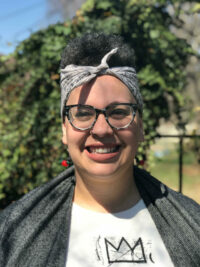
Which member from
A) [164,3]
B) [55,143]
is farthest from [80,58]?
[164,3]

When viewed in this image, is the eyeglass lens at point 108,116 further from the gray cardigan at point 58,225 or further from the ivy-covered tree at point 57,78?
the ivy-covered tree at point 57,78

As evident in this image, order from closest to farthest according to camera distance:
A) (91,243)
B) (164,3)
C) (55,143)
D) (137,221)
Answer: (91,243)
(137,221)
(55,143)
(164,3)

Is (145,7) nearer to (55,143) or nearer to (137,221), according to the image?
(55,143)

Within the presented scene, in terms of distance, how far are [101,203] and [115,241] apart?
259 millimetres

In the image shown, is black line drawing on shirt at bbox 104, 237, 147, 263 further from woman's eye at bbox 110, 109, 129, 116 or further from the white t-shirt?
woman's eye at bbox 110, 109, 129, 116

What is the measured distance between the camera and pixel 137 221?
1.78 metres

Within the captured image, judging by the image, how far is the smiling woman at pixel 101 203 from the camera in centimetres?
166

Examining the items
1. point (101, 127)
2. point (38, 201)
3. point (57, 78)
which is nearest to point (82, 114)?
point (101, 127)

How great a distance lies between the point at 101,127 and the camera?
1.67 m

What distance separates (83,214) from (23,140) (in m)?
1.94

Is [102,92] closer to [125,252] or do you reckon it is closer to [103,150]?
[103,150]

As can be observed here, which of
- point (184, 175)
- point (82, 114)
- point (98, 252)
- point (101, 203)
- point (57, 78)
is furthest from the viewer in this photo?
point (184, 175)

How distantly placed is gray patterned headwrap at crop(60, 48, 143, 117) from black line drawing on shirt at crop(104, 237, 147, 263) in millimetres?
844


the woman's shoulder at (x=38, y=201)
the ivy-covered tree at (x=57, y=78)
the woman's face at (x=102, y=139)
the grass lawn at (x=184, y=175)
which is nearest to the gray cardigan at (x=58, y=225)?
the woman's shoulder at (x=38, y=201)
